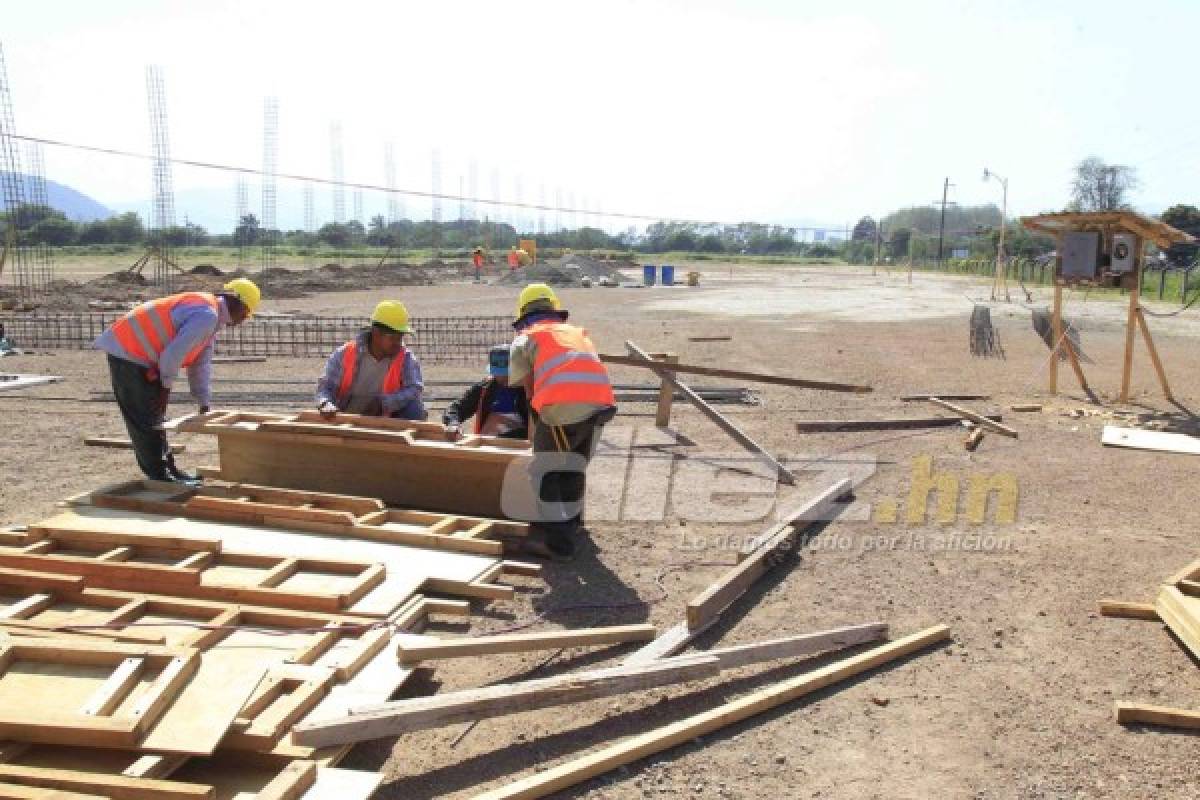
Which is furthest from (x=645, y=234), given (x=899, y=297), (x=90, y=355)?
(x=90, y=355)

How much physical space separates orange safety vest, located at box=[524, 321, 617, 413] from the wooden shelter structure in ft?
29.8

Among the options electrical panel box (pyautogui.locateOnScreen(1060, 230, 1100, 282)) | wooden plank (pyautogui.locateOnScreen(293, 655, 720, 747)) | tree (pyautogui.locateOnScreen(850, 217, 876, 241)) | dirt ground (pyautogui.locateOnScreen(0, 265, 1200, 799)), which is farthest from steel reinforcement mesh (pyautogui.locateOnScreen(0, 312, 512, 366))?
tree (pyautogui.locateOnScreen(850, 217, 876, 241))

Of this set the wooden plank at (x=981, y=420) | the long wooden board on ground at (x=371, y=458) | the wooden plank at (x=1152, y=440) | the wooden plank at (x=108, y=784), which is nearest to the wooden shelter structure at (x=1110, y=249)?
the wooden plank at (x=1152, y=440)

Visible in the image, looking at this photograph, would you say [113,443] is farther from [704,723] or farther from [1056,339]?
[1056,339]

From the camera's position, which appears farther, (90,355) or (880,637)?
(90,355)

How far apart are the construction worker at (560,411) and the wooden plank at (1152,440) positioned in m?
6.80

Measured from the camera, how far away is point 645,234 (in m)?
108

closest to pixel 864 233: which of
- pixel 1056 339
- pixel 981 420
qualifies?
pixel 1056 339

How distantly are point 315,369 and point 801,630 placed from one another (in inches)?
438

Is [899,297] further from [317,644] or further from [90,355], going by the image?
[317,644]

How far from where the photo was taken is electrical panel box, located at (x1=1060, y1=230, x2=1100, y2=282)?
1281cm

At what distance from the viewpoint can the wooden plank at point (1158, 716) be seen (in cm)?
431

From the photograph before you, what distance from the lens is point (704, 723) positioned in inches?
163

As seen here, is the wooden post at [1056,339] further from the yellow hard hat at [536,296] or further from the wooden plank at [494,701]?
the wooden plank at [494,701]
